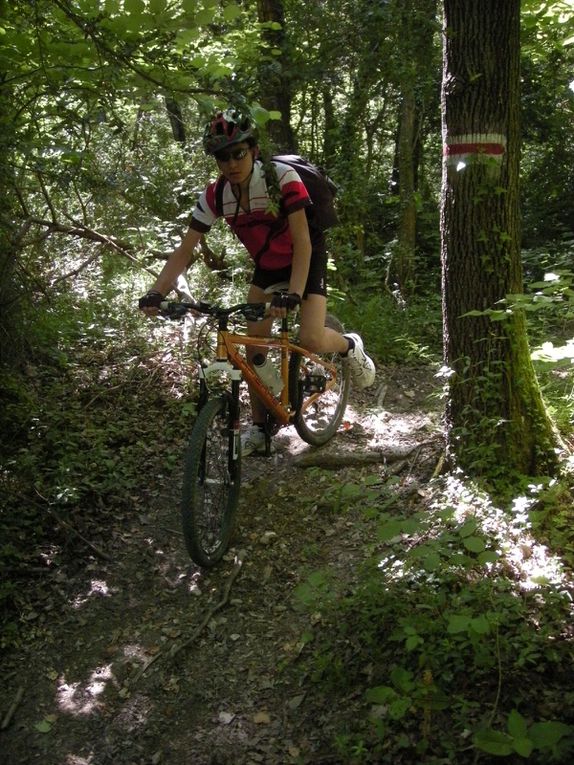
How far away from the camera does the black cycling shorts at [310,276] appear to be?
188 inches

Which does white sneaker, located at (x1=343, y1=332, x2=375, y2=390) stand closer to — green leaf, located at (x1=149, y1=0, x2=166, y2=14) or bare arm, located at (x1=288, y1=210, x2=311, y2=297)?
bare arm, located at (x1=288, y1=210, x2=311, y2=297)

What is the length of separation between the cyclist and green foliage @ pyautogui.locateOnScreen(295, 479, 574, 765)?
162 cm

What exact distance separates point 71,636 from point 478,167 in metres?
3.58

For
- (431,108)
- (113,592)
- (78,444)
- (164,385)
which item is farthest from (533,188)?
(113,592)

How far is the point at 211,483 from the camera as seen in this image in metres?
4.14

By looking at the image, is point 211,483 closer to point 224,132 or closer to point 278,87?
point 224,132

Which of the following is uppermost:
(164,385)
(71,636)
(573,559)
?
(164,385)

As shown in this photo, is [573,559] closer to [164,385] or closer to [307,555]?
[307,555]

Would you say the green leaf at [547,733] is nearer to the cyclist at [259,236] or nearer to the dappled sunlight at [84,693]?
the dappled sunlight at [84,693]

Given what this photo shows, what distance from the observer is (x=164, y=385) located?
20.9ft

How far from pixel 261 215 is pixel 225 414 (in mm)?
1313

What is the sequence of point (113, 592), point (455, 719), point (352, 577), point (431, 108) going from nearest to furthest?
1. point (455, 719)
2. point (352, 577)
3. point (113, 592)
4. point (431, 108)

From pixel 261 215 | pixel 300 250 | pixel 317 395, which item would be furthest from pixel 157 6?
pixel 317 395

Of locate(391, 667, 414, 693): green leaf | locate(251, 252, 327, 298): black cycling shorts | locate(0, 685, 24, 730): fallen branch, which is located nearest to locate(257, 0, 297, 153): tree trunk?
locate(251, 252, 327, 298): black cycling shorts
